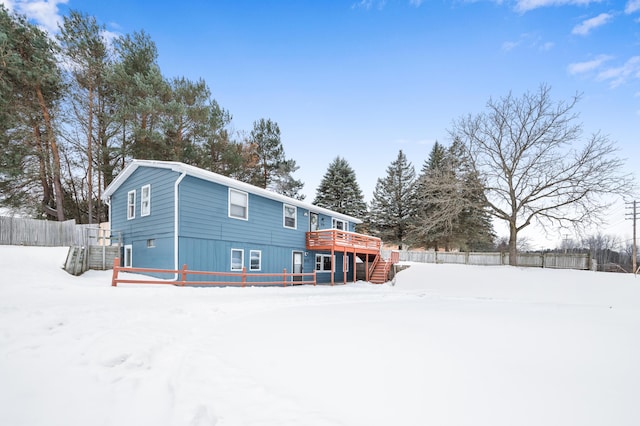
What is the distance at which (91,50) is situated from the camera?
69.4 feet

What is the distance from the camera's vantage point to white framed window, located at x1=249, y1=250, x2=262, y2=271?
50.6 ft

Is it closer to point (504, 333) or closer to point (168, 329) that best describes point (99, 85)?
point (168, 329)

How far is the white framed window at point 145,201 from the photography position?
1395cm

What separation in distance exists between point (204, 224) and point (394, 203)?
26.3m

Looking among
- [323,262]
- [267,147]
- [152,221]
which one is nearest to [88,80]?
[152,221]

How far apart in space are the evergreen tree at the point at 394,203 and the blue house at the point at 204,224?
17.3 metres

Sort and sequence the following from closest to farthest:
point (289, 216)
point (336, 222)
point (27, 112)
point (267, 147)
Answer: point (289, 216), point (27, 112), point (336, 222), point (267, 147)

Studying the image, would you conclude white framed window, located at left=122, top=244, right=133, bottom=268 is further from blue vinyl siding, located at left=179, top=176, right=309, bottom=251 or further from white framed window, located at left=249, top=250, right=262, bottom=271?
white framed window, located at left=249, top=250, right=262, bottom=271

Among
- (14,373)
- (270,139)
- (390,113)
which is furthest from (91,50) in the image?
(14,373)

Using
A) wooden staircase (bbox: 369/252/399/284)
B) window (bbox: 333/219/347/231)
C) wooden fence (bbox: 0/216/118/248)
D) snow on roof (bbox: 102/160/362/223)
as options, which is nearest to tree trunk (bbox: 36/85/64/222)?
wooden fence (bbox: 0/216/118/248)

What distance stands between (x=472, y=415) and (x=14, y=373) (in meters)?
4.51

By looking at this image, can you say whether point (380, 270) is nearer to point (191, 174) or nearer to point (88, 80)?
point (191, 174)

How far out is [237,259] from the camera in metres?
14.7

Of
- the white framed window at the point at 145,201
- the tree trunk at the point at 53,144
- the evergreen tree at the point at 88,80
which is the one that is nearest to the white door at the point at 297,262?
the white framed window at the point at 145,201
